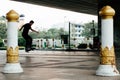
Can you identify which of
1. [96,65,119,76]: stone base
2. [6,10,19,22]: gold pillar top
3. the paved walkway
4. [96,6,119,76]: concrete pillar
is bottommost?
the paved walkway

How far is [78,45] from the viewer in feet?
136

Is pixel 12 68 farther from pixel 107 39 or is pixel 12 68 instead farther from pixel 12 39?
pixel 107 39

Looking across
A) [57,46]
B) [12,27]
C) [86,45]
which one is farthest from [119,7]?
[12,27]

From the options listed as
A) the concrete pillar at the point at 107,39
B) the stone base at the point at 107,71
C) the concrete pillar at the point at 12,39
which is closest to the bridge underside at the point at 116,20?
the concrete pillar at the point at 12,39

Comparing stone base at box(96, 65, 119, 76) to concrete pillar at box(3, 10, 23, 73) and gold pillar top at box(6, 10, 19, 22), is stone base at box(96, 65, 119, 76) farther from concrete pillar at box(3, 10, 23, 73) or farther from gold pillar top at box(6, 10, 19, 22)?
gold pillar top at box(6, 10, 19, 22)

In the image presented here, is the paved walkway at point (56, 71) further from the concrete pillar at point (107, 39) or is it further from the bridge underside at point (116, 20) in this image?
the bridge underside at point (116, 20)

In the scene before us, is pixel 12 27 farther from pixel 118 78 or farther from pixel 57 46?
pixel 57 46

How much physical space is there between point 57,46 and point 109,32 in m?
34.7

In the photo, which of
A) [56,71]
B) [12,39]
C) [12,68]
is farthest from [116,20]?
[12,68]

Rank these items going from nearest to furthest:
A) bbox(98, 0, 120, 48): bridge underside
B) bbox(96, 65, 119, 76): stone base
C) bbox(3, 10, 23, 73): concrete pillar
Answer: bbox(96, 65, 119, 76): stone base → bbox(3, 10, 23, 73): concrete pillar → bbox(98, 0, 120, 48): bridge underside

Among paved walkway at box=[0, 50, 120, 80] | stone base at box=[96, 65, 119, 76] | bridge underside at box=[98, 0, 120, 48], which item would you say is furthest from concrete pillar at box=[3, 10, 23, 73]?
bridge underside at box=[98, 0, 120, 48]

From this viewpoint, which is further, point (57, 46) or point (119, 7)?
point (57, 46)

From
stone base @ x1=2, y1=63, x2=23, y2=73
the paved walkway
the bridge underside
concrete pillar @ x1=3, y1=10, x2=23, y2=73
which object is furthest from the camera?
the bridge underside

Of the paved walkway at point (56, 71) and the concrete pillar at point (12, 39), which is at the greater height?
the concrete pillar at point (12, 39)
